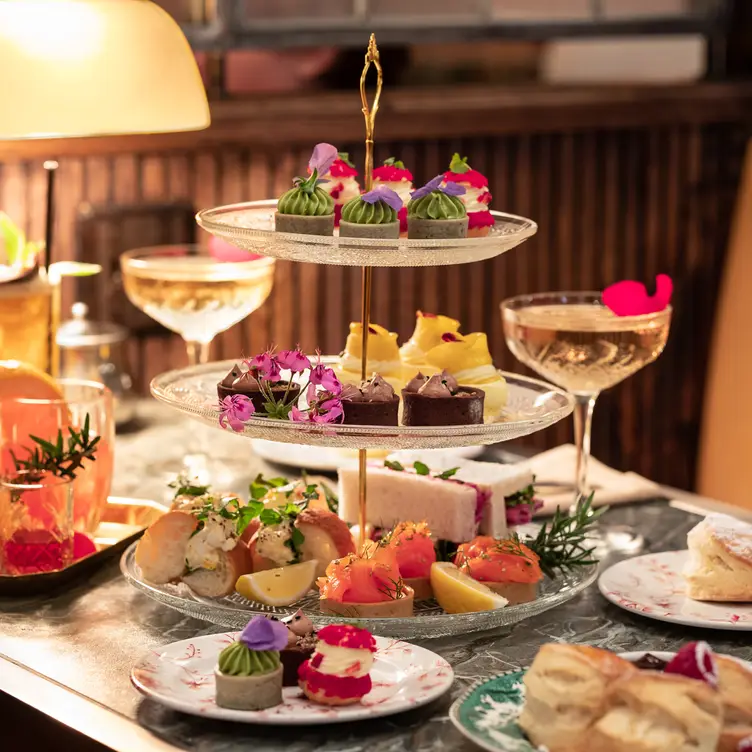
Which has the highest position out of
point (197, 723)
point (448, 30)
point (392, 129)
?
point (448, 30)

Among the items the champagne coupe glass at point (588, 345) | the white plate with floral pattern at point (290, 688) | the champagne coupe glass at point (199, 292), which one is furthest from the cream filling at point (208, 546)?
the champagne coupe glass at point (199, 292)

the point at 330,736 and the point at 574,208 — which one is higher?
the point at 574,208

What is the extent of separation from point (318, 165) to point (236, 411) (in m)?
0.28

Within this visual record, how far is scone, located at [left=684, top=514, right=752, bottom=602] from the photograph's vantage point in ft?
4.68

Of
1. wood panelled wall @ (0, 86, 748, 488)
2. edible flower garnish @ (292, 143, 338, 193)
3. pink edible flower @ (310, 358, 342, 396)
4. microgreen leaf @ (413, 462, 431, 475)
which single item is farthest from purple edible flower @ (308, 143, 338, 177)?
wood panelled wall @ (0, 86, 748, 488)

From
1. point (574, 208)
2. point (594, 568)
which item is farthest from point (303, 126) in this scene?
point (594, 568)

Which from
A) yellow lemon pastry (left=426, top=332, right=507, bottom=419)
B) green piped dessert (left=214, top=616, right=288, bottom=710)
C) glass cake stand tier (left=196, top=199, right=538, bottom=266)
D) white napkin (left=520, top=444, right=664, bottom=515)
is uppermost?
glass cake stand tier (left=196, top=199, right=538, bottom=266)

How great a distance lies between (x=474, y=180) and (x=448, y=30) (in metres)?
1.69

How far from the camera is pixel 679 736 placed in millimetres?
992

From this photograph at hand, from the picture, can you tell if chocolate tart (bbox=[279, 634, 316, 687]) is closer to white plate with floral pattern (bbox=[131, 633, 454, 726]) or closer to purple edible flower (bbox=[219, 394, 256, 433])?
white plate with floral pattern (bbox=[131, 633, 454, 726])

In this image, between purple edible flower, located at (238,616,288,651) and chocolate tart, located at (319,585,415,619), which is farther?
chocolate tart, located at (319,585,415,619)

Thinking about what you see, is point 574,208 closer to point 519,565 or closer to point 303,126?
point 303,126

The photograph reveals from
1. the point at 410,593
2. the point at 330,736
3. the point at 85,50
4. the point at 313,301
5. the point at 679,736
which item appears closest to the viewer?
the point at 679,736

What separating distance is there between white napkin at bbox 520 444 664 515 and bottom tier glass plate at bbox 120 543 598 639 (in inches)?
14.8
